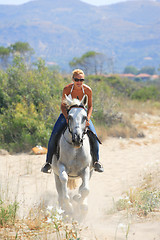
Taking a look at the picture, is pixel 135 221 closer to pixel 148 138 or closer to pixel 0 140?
pixel 0 140

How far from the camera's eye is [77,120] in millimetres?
4270

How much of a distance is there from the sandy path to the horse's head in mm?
1244

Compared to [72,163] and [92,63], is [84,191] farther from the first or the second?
[92,63]

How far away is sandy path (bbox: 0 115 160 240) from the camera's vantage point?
435 cm

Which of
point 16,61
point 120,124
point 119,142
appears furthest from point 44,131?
point 16,61

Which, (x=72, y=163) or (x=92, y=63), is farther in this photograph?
(x=92, y=63)

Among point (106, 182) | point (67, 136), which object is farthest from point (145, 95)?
point (67, 136)

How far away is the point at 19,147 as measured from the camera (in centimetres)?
1180

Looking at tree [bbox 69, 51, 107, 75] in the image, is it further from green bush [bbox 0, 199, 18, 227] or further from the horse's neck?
green bush [bbox 0, 199, 18, 227]

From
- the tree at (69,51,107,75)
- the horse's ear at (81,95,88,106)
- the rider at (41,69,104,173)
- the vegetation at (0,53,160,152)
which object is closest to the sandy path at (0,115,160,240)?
the rider at (41,69,104,173)

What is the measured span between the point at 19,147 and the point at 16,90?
12.4 feet

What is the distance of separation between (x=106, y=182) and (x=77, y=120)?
445cm

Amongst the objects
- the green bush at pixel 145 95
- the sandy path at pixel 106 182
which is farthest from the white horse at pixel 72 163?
the green bush at pixel 145 95

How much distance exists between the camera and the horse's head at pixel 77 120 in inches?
164
